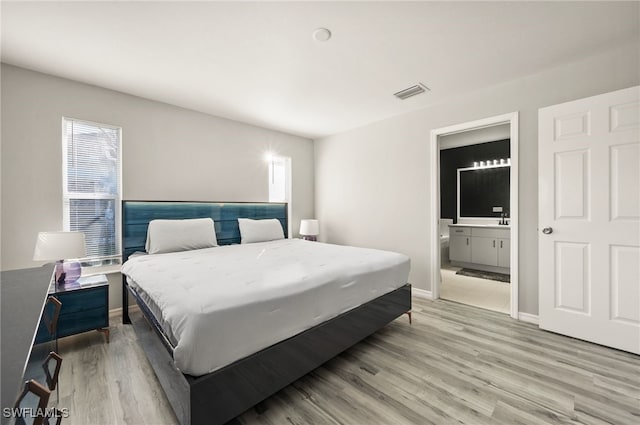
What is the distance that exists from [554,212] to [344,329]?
7.89 ft

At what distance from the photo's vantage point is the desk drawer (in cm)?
231

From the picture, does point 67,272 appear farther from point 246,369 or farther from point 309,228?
point 309,228

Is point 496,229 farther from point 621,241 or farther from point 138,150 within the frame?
point 138,150

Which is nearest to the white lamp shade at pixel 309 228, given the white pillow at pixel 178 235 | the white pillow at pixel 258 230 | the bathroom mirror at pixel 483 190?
the white pillow at pixel 258 230

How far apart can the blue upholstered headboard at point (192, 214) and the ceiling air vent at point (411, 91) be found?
2605 mm

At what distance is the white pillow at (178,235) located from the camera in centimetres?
308

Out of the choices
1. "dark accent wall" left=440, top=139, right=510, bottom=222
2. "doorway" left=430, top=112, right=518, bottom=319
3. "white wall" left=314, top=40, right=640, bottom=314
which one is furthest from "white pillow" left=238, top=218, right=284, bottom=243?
"dark accent wall" left=440, top=139, right=510, bottom=222

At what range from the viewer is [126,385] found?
1.88 meters

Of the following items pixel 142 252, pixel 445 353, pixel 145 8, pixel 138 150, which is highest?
pixel 145 8

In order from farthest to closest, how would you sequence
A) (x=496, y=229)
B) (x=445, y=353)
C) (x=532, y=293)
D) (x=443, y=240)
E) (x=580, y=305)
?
(x=443, y=240)
(x=496, y=229)
(x=532, y=293)
(x=580, y=305)
(x=445, y=353)

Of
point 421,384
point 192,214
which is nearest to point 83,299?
point 192,214

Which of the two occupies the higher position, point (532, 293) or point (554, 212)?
point (554, 212)

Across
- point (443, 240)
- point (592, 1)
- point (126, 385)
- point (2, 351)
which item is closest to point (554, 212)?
point (592, 1)

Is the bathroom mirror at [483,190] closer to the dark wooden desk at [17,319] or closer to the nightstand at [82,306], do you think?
the nightstand at [82,306]
